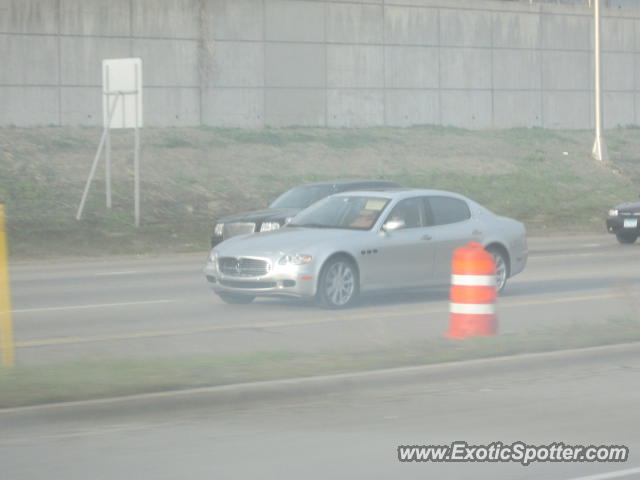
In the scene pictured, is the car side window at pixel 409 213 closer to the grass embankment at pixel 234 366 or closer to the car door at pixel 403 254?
the car door at pixel 403 254

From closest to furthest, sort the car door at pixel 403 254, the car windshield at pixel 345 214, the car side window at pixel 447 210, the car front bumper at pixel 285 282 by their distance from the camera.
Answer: the car front bumper at pixel 285 282
the car door at pixel 403 254
the car windshield at pixel 345 214
the car side window at pixel 447 210

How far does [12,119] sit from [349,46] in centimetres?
1183

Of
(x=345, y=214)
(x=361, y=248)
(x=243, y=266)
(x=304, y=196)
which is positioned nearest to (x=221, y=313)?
(x=243, y=266)

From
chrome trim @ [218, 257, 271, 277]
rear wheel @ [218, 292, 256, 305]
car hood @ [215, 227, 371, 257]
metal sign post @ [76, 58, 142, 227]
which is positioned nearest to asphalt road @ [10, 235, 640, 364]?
rear wheel @ [218, 292, 256, 305]

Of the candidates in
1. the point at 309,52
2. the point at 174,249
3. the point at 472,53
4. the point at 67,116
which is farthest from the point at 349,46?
the point at 174,249

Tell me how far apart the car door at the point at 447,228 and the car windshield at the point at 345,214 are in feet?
2.56

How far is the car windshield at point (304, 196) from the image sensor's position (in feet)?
79.7

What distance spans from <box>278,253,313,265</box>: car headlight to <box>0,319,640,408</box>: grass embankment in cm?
371

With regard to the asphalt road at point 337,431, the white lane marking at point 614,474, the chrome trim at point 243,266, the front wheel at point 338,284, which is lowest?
the white lane marking at point 614,474

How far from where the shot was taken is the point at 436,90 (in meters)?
43.8

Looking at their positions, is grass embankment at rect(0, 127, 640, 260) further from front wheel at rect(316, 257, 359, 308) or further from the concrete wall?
front wheel at rect(316, 257, 359, 308)

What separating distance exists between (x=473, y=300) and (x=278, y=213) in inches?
449

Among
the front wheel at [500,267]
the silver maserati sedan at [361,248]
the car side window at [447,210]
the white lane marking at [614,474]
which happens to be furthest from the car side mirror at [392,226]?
the white lane marking at [614,474]

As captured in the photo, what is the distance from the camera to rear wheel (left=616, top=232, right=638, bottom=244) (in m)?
28.2
